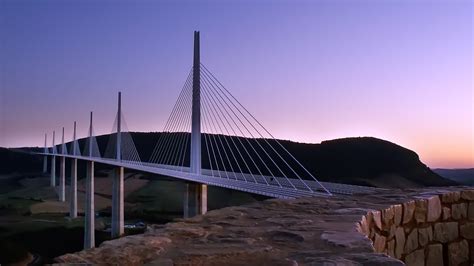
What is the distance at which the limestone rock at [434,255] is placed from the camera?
3.74m

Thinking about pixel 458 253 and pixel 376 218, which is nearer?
pixel 376 218

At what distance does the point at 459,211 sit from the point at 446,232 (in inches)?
16.7

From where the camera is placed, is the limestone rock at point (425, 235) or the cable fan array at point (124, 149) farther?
the cable fan array at point (124, 149)

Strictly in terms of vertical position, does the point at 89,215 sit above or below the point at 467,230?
below

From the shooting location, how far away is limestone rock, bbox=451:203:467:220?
4.24m

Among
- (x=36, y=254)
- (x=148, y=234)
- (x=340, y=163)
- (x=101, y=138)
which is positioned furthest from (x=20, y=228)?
(x=101, y=138)

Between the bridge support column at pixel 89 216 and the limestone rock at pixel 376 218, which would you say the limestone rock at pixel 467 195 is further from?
the bridge support column at pixel 89 216

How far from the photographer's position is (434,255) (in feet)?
12.4

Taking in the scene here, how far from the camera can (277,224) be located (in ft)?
10.6

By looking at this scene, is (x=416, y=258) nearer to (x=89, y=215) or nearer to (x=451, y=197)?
(x=451, y=197)

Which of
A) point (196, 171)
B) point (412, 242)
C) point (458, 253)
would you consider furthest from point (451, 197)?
point (196, 171)

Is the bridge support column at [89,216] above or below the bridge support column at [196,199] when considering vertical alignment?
below

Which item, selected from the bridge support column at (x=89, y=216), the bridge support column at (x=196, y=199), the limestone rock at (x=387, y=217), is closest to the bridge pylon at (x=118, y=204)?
the bridge support column at (x=89, y=216)

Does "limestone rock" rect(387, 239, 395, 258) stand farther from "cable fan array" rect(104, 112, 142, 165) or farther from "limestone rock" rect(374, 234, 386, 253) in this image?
"cable fan array" rect(104, 112, 142, 165)
